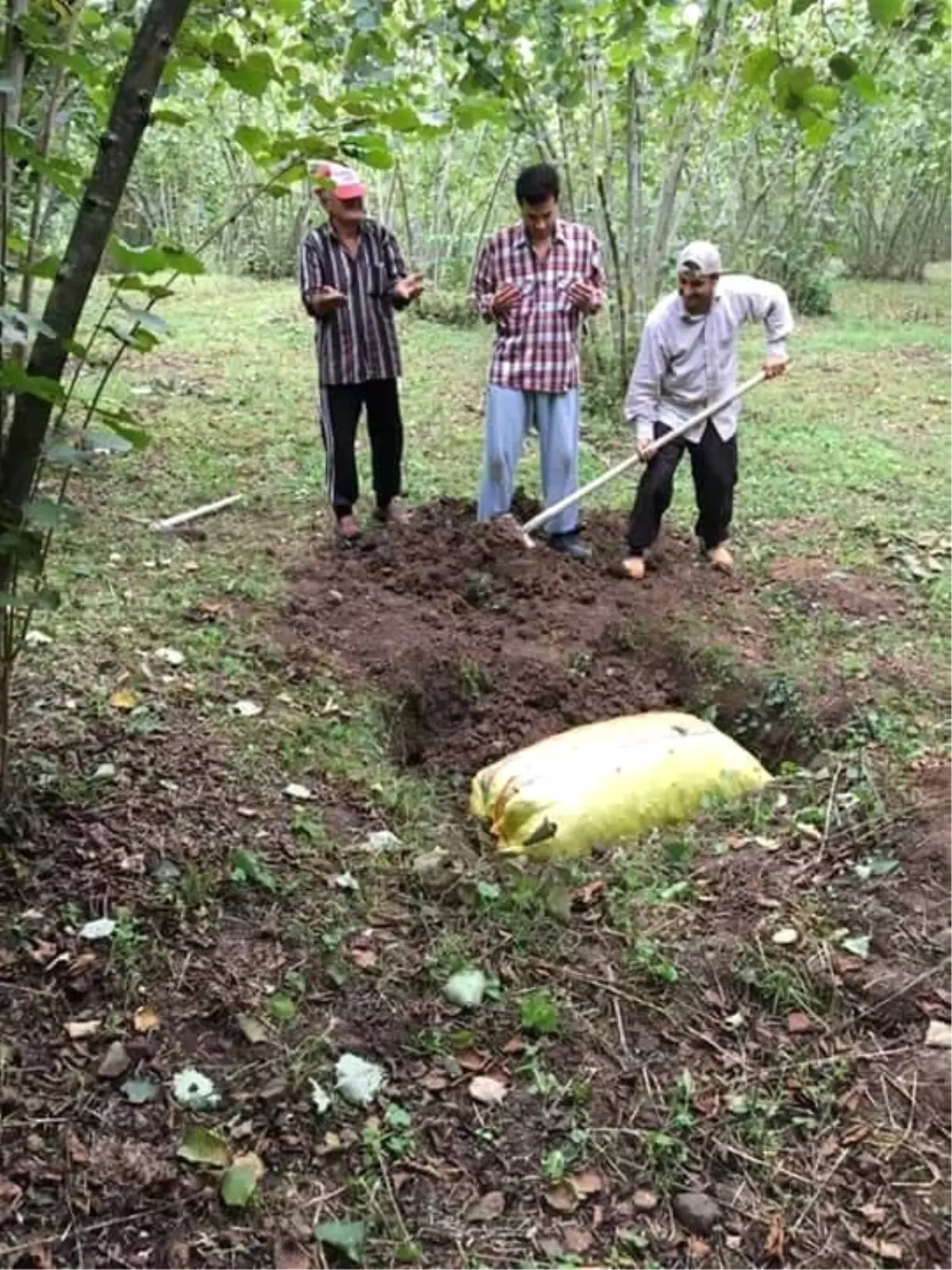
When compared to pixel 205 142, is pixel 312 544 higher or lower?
lower

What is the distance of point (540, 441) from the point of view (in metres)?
5.36

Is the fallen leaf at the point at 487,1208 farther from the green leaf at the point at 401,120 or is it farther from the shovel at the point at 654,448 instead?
the shovel at the point at 654,448

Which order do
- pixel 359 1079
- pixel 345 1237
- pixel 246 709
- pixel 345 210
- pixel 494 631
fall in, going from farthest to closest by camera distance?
pixel 345 210, pixel 494 631, pixel 246 709, pixel 359 1079, pixel 345 1237

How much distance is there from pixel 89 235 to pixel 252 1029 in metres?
1.58

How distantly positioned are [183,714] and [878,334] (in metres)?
12.0

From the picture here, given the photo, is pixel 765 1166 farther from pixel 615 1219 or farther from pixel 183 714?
pixel 183 714

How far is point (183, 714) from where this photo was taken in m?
3.56

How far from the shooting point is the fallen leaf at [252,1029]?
2436mm

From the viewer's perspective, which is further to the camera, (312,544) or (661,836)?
(312,544)

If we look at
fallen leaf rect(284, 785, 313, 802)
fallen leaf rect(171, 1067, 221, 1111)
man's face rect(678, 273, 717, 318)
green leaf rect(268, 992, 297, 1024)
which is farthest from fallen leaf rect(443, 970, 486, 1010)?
man's face rect(678, 273, 717, 318)

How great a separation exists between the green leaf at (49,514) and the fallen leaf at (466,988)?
132 centimetres

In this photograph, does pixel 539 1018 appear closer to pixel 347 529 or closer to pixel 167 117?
pixel 167 117

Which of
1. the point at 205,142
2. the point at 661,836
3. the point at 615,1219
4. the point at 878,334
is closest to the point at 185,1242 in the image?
the point at 615,1219

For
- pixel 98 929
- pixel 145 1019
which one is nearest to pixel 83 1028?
pixel 145 1019
